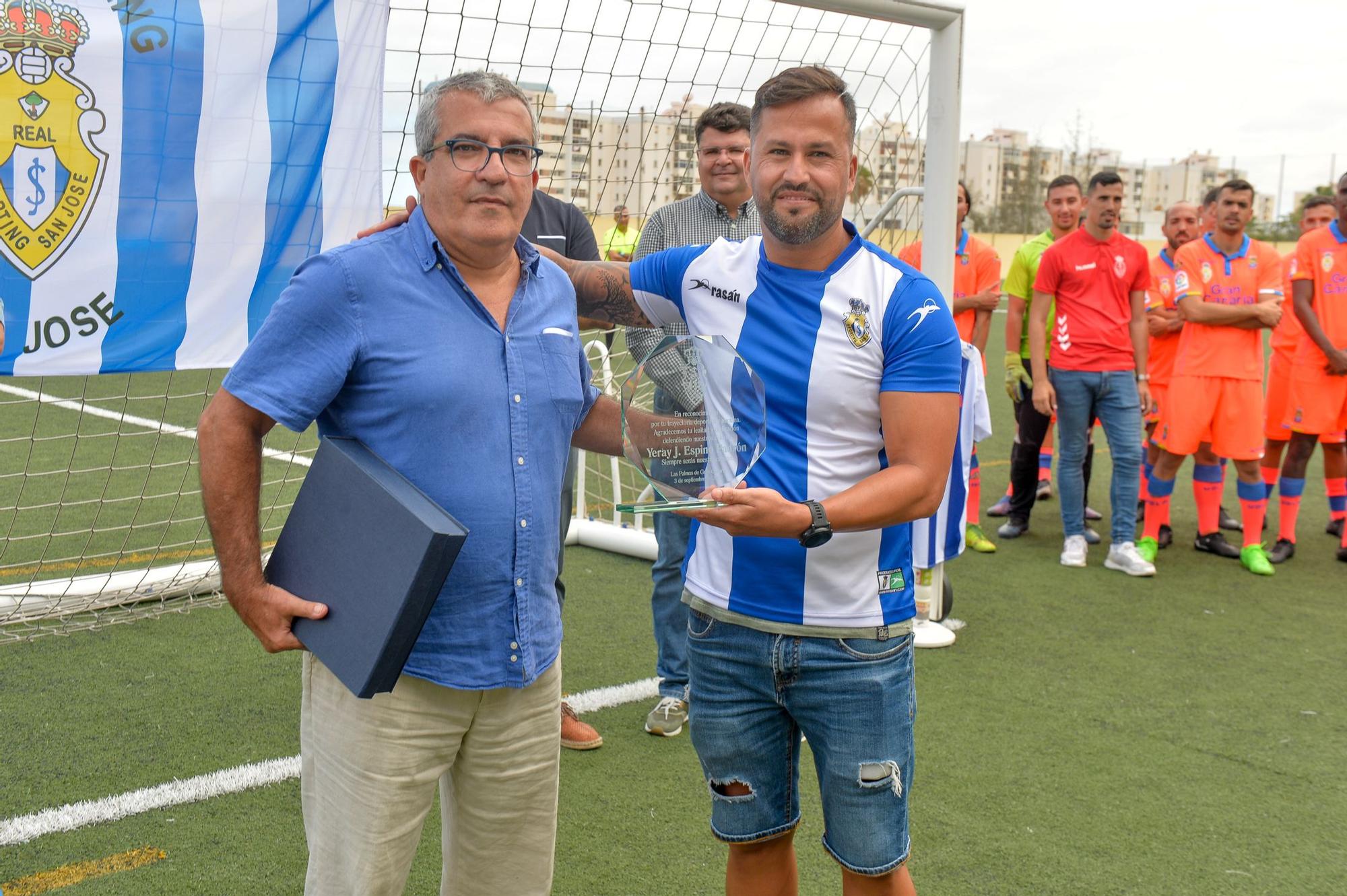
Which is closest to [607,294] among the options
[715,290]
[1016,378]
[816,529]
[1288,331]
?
[715,290]

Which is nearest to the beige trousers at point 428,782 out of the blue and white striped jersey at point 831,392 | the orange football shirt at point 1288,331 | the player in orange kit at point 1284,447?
the blue and white striped jersey at point 831,392

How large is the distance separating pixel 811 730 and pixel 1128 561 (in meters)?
4.75

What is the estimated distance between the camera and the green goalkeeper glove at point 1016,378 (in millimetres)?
7172

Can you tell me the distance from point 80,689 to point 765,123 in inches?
138

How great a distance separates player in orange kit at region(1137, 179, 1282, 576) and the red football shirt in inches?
16.8

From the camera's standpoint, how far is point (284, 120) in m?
4.07

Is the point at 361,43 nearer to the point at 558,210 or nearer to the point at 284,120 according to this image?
the point at 284,120

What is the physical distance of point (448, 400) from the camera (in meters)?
2.00

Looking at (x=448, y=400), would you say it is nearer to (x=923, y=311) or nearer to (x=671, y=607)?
(x=923, y=311)

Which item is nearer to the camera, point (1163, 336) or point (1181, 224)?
point (1163, 336)

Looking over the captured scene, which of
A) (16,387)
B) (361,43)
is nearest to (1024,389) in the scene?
(361,43)

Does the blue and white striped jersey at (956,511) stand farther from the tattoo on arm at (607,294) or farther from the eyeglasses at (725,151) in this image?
the tattoo on arm at (607,294)

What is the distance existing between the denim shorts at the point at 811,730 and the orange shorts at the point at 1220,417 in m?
5.06

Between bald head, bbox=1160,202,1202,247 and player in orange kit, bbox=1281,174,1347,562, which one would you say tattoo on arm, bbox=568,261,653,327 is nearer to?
player in orange kit, bbox=1281,174,1347,562
